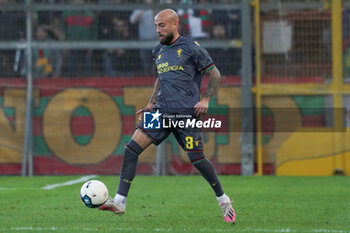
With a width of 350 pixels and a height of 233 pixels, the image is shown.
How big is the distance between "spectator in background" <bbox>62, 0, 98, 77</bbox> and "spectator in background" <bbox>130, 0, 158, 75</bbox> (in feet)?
2.94

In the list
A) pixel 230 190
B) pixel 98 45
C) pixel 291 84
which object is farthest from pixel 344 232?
pixel 98 45

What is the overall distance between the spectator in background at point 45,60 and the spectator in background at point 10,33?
1.22 ft

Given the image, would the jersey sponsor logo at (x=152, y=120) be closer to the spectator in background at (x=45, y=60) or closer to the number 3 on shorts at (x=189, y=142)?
the number 3 on shorts at (x=189, y=142)

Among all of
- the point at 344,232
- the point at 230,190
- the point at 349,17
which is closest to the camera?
the point at 344,232

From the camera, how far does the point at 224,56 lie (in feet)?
48.4

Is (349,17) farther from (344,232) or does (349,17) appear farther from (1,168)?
(344,232)

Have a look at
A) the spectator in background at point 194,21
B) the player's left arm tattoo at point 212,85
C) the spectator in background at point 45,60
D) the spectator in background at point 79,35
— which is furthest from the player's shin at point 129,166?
the spectator in background at point 45,60

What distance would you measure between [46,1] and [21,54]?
1.22 meters

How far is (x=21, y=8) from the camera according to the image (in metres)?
15.0

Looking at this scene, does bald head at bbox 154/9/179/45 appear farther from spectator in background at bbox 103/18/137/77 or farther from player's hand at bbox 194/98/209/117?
spectator in background at bbox 103/18/137/77

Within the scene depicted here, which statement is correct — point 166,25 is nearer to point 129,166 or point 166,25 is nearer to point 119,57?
point 129,166

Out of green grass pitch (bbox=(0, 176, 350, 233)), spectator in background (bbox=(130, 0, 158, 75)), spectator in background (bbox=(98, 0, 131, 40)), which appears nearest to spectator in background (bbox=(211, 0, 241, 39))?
spectator in background (bbox=(130, 0, 158, 75))

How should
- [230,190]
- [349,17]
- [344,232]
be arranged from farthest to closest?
[349,17] < [230,190] < [344,232]

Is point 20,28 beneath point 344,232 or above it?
above
